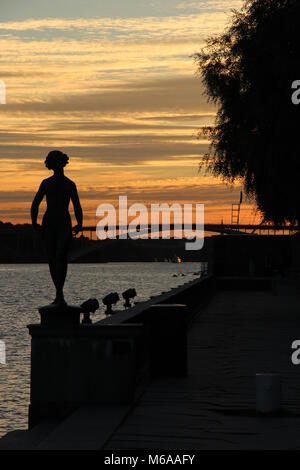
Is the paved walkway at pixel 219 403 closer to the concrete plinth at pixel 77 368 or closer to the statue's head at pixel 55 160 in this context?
the concrete plinth at pixel 77 368

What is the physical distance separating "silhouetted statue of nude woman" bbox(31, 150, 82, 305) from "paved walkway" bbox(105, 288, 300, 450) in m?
2.06

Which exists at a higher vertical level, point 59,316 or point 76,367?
point 59,316

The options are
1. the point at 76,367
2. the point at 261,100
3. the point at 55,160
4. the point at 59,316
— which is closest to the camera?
the point at 76,367

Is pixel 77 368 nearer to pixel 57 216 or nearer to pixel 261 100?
pixel 57 216

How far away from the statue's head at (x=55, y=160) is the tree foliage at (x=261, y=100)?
1956cm

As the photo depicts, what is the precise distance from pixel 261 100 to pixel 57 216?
69.0 feet

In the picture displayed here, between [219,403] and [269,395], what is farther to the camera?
[219,403]

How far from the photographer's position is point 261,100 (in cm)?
3328

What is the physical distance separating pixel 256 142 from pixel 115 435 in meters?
24.2

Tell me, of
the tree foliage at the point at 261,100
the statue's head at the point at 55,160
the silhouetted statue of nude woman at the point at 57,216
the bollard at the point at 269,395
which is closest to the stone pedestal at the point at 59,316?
the silhouetted statue of nude woman at the point at 57,216

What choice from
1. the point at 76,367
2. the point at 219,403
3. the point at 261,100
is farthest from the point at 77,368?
the point at 261,100

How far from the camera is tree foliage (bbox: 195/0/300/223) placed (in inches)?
1278
